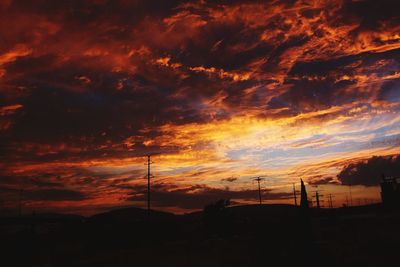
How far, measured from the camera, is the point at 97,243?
4925 cm

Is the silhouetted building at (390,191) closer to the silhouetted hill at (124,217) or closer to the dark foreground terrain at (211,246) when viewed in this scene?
the dark foreground terrain at (211,246)

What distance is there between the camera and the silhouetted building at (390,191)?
74.1m

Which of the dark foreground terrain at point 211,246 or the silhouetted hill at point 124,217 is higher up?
the silhouetted hill at point 124,217

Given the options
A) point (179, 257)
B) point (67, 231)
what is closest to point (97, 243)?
point (67, 231)

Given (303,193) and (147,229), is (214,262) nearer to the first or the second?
(303,193)

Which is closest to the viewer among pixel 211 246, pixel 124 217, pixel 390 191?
pixel 211 246

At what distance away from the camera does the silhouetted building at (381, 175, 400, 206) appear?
74.1m

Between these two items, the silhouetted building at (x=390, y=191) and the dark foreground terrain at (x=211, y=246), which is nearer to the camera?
the dark foreground terrain at (x=211, y=246)

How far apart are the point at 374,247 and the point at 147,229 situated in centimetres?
A: 3249

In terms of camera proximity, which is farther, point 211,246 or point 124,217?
point 124,217

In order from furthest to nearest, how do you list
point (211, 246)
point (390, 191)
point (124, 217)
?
point (124, 217), point (390, 191), point (211, 246)

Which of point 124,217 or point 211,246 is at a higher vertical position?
point 124,217

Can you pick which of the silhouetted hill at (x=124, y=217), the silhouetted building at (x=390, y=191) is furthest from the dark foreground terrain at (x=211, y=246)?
the silhouetted building at (x=390, y=191)

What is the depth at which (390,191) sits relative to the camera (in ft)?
255
